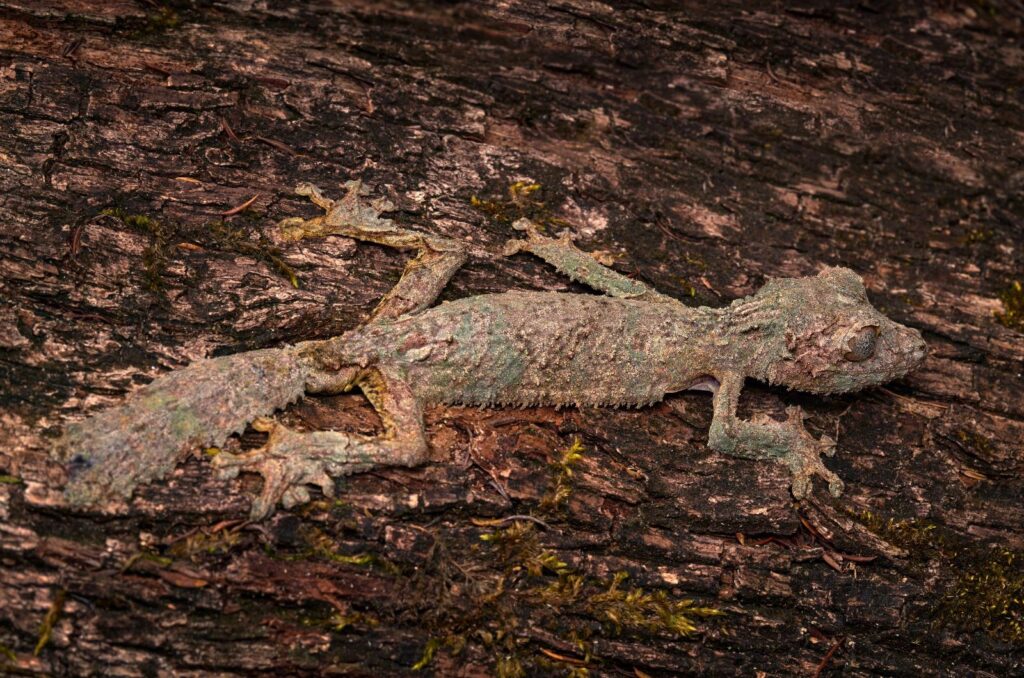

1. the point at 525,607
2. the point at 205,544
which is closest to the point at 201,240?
the point at 205,544

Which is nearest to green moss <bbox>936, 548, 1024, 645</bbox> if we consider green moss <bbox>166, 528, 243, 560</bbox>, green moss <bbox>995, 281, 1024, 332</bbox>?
green moss <bbox>995, 281, 1024, 332</bbox>

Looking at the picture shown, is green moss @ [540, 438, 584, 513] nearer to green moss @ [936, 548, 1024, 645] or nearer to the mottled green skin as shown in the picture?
the mottled green skin

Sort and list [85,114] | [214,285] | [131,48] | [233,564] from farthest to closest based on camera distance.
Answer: [131,48] → [85,114] → [214,285] → [233,564]

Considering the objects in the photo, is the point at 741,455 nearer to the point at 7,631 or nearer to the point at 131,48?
the point at 7,631

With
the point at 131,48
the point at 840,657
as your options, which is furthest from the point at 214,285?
the point at 840,657

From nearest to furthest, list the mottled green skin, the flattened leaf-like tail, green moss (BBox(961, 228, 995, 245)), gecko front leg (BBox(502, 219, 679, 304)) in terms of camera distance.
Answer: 1. the flattened leaf-like tail
2. the mottled green skin
3. gecko front leg (BBox(502, 219, 679, 304))
4. green moss (BBox(961, 228, 995, 245))

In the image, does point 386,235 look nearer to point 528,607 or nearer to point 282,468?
point 282,468

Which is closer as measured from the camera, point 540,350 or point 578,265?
point 540,350
